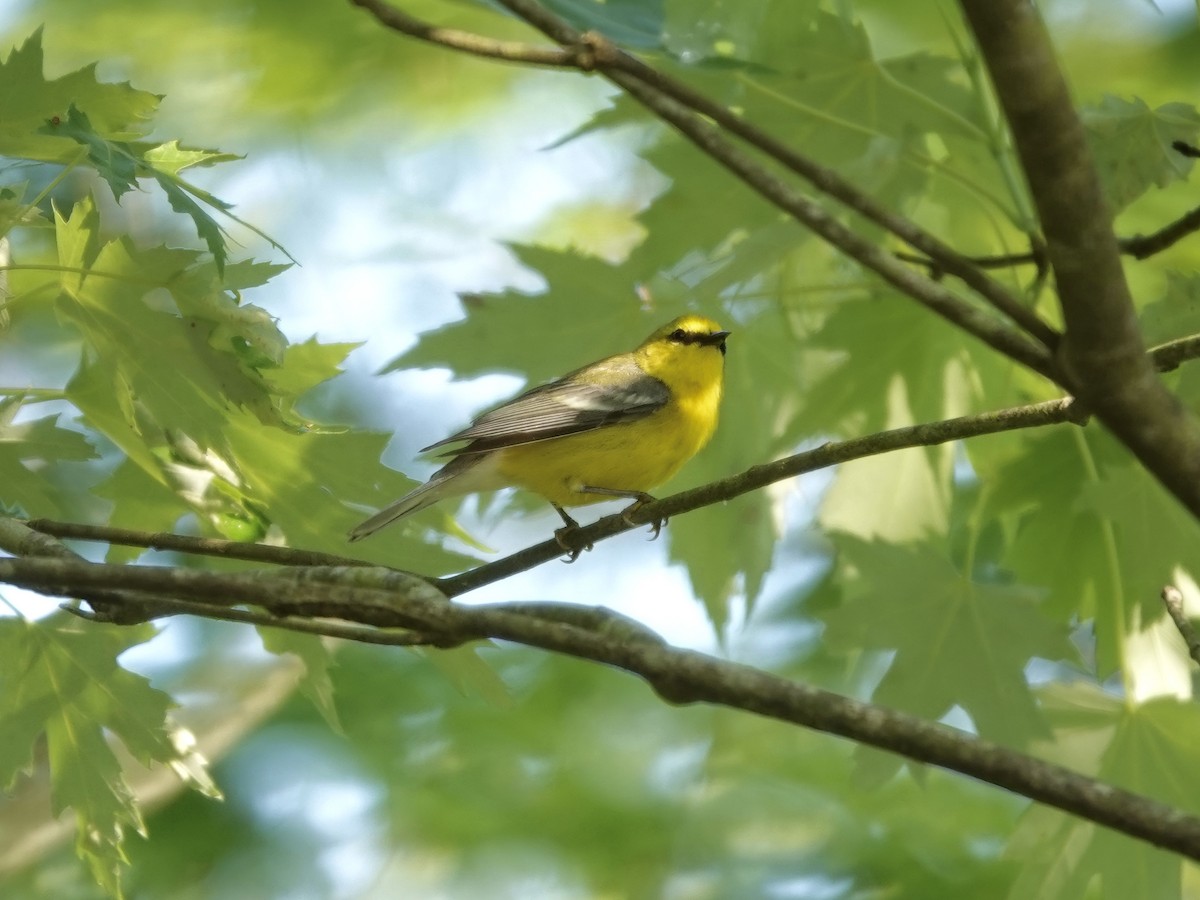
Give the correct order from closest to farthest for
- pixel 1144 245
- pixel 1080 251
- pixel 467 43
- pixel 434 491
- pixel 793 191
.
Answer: pixel 1080 251, pixel 793 191, pixel 467 43, pixel 1144 245, pixel 434 491

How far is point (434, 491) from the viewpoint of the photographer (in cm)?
331

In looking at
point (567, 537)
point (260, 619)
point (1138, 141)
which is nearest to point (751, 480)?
point (567, 537)

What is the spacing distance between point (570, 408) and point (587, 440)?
13cm

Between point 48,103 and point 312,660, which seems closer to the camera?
point 48,103

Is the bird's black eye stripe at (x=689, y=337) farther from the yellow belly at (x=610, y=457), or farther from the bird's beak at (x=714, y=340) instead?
the yellow belly at (x=610, y=457)

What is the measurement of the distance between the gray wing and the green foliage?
1.06 feet

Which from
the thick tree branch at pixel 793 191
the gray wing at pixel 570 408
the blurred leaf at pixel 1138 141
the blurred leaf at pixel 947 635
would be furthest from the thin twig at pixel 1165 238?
the gray wing at pixel 570 408

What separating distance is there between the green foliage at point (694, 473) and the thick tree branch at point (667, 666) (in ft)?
2.15

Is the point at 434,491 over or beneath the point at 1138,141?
beneath

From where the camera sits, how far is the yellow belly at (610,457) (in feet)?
12.9

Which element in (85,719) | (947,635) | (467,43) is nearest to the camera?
(467,43)

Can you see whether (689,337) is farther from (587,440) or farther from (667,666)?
(667,666)

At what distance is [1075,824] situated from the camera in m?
3.09

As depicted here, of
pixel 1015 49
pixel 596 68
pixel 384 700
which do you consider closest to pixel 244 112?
pixel 384 700
